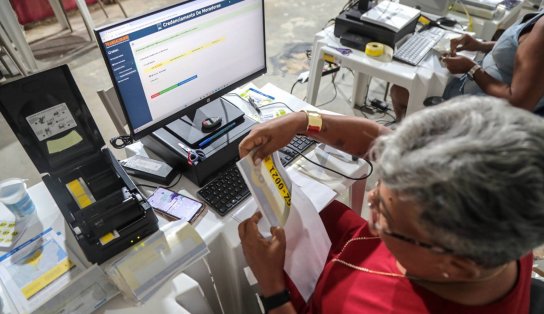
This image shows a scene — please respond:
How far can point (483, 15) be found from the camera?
2.20 meters

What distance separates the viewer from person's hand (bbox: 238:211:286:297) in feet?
3.01

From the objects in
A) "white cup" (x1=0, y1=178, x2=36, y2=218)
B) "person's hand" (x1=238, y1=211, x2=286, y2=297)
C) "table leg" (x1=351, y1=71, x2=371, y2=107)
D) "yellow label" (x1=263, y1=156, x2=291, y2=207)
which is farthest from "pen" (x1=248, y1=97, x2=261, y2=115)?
"table leg" (x1=351, y1=71, x2=371, y2=107)

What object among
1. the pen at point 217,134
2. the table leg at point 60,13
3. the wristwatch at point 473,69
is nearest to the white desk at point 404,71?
the wristwatch at point 473,69

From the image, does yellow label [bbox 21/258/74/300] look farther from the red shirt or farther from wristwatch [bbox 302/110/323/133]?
→ wristwatch [bbox 302/110/323/133]

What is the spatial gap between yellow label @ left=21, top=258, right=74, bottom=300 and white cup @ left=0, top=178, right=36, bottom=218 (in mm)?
234

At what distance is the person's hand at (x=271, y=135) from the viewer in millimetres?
991

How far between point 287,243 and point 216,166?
1.19 ft

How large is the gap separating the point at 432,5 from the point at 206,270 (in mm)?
2091

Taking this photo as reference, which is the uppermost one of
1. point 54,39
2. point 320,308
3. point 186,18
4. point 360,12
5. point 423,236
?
point 186,18

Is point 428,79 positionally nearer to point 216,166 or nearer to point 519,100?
point 519,100

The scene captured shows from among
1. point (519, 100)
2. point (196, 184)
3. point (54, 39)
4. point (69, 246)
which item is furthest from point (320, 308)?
point (54, 39)

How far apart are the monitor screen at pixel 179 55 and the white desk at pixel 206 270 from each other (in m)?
0.27

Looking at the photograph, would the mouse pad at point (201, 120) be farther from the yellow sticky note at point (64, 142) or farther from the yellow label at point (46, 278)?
the yellow label at point (46, 278)

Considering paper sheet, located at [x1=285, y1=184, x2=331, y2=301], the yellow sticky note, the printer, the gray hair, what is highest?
the gray hair
